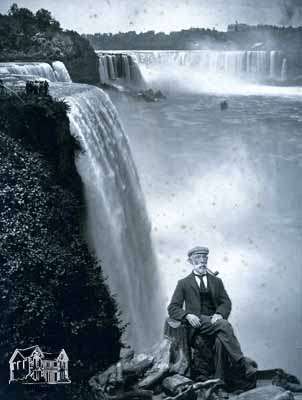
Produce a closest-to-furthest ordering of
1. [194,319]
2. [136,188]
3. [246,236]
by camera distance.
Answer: [194,319] → [136,188] → [246,236]

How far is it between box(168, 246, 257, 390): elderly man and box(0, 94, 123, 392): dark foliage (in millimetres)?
2818

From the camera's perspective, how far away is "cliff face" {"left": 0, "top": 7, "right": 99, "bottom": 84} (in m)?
29.7

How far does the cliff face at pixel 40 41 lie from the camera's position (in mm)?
29703

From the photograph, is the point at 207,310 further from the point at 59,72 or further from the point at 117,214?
the point at 59,72

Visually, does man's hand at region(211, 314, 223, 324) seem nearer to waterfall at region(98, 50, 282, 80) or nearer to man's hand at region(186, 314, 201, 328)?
man's hand at region(186, 314, 201, 328)

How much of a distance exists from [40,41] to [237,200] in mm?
15782

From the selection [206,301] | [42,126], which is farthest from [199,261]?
[42,126]

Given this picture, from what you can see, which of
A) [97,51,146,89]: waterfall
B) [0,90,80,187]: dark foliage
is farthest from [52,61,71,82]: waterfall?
[97,51,146,89]: waterfall

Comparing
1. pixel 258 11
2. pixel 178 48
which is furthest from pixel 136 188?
pixel 178 48

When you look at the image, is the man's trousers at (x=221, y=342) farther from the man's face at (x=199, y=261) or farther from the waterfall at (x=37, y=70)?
the waterfall at (x=37, y=70)

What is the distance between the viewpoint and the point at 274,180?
105ft

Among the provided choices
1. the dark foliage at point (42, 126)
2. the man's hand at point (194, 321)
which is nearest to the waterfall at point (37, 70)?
the dark foliage at point (42, 126)

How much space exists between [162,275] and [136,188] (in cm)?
489

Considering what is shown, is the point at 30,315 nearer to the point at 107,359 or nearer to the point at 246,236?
the point at 107,359
